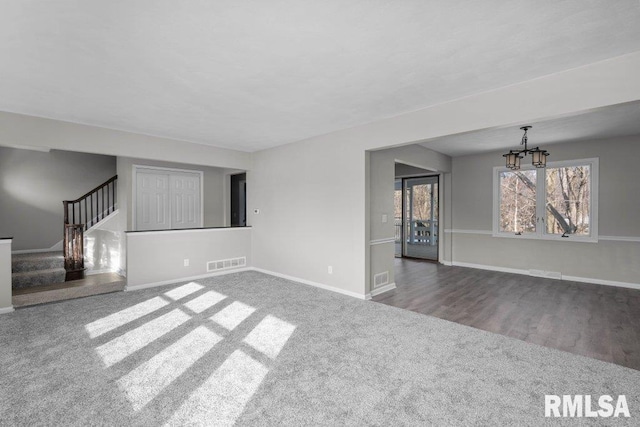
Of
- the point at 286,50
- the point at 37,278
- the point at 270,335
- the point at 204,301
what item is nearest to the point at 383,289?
the point at 270,335

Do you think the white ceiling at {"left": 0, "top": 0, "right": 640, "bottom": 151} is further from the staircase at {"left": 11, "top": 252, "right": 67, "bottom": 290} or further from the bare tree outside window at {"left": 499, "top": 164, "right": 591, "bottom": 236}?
the bare tree outside window at {"left": 499, "top": 164, "right": 591, "bottom": 236}

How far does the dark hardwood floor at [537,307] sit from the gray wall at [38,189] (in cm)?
694

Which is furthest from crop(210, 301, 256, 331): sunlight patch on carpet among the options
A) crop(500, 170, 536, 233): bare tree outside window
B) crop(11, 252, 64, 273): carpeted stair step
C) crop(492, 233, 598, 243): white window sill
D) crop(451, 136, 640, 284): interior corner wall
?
crop(500, 170, 536, 233): bare tree outside window

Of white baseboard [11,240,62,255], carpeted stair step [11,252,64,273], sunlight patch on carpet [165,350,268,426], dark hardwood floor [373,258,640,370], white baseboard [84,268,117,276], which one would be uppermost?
white baseboard [11,240,62,255]

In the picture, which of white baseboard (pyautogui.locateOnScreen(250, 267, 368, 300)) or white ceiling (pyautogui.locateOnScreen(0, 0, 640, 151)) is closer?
white ceiling (pyautogui.locateOnScreen(0, 0, 640, 151))

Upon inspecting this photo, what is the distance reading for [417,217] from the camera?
316 inches

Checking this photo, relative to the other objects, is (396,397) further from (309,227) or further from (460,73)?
(309,227)

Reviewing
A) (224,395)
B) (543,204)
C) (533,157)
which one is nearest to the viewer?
(224,395)

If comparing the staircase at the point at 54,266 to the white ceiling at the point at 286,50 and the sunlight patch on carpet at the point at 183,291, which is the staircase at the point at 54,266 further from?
the white ceiling at the point at 286,50

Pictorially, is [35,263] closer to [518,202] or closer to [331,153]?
[331,153]

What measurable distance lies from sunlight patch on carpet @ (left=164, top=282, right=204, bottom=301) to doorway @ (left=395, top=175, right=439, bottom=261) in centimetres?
540

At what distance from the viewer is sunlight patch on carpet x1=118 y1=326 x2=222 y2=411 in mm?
2088

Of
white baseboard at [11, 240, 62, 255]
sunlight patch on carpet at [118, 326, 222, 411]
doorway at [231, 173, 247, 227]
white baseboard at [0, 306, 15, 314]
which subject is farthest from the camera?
doorway at [231, 173, 247, 227]

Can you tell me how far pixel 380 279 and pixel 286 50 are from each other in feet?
11.8
